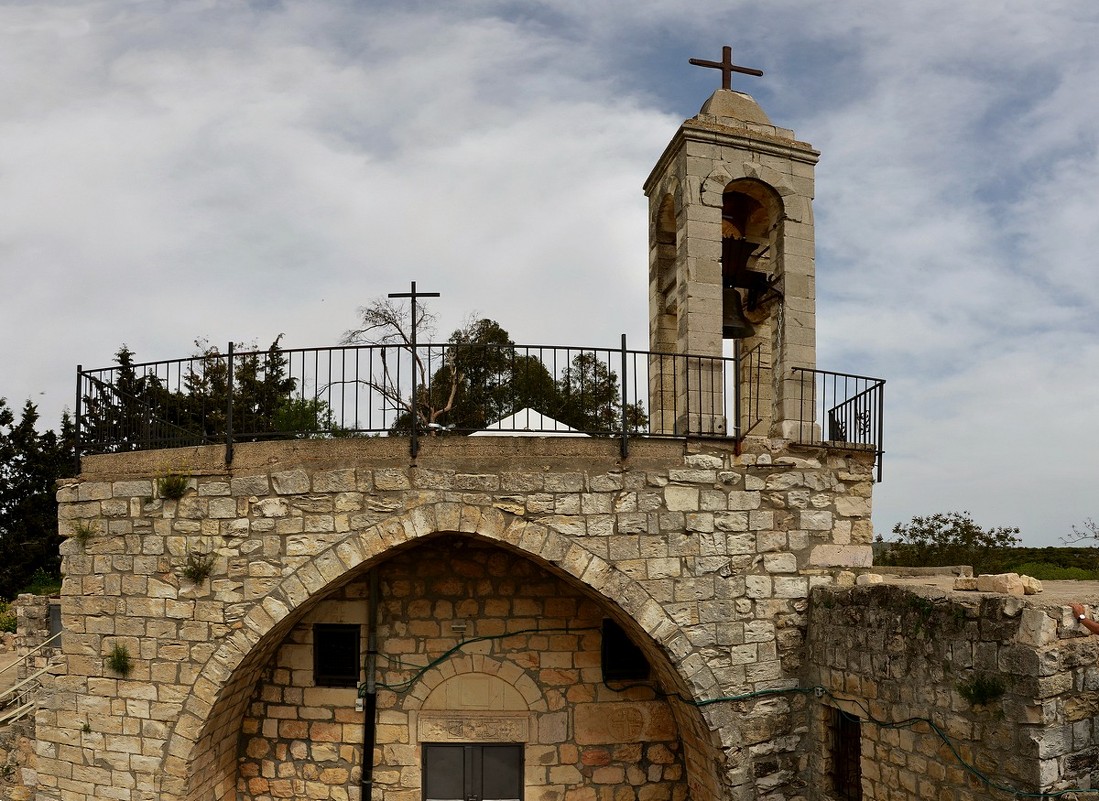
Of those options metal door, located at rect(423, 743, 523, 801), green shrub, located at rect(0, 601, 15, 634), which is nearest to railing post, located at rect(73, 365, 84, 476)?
metal door, located at rect(423, 743, 523, 801)

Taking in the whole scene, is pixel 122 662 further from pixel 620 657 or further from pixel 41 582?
pixel 41 582

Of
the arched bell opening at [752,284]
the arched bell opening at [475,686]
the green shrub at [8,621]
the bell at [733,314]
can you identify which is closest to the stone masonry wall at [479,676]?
the arched bell opening at [475,686]

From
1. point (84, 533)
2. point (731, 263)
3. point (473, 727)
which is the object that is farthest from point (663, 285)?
point (84, 533)

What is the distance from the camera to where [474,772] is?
855cm

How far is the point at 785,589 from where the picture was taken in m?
8.03

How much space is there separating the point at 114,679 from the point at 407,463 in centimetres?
340

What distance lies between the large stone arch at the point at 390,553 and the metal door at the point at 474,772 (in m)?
1.94

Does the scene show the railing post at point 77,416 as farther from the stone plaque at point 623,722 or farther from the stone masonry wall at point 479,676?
the stone plaque at point 623,722

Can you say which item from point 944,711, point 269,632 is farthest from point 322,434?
point 944,711

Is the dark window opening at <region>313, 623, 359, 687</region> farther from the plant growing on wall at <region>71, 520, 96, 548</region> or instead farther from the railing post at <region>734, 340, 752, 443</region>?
the railing post at <region>734, 340, 752, 443</region>

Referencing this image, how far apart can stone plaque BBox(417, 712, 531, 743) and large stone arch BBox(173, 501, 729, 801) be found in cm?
166

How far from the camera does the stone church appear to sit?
25.2ft

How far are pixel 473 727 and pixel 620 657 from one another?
5.11 feet

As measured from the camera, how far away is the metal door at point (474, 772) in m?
8.55
